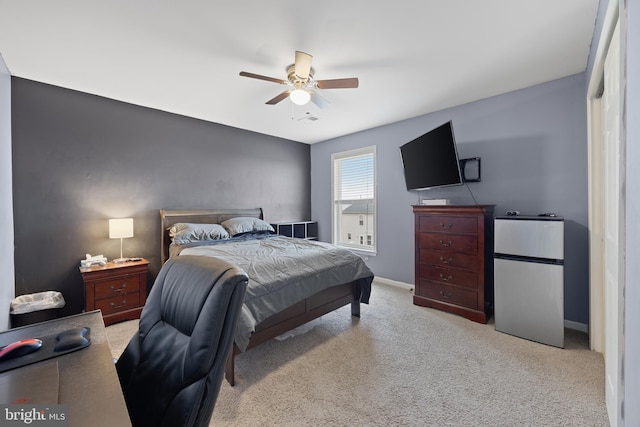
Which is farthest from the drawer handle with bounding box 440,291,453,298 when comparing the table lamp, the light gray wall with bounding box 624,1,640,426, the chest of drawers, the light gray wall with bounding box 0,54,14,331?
the light gray wall with bounding box 0,54,14,331

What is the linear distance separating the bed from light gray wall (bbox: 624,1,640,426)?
1.88 metres

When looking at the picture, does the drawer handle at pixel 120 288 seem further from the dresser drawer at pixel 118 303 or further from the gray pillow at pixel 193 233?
the gray pillow at pixel 193 233

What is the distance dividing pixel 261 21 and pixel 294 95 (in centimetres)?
68

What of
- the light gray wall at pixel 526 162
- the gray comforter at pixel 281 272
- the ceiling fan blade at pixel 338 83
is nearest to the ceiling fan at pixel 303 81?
the ceiling fan blade at pixel 338 83

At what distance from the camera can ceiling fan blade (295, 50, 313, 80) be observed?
2.21 metres

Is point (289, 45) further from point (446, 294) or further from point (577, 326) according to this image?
point (577, 326)

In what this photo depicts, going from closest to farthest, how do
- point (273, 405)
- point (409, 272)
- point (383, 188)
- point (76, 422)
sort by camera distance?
point (76, 422), point (273, 405), point (409, 272), point (383, 188)

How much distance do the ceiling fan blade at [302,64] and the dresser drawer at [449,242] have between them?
2.36 meters

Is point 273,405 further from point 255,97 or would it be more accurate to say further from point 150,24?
point 255,97

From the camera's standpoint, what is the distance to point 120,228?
3184 millimetres

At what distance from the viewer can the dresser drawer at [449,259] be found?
3039 mm

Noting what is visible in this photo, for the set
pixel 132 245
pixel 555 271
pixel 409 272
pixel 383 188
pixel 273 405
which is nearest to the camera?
pixel 273 405

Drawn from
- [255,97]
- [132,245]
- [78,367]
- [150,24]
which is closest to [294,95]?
[255,97]

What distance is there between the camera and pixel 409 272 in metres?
4.16
